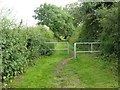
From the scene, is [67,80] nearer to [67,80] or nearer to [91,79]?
[67,80]

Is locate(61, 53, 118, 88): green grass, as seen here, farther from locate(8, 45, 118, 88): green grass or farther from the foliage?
the foliage

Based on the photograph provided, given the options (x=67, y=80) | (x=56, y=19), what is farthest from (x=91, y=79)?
(x=56, y=19)

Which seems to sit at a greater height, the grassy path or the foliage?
the foliage

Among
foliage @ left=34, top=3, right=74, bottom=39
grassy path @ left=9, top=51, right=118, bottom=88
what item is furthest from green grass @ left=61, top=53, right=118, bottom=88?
foliage @ left=34, top=3, right=74, bottom=39

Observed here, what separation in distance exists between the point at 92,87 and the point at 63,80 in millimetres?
977

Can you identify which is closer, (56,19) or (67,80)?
(67,80)

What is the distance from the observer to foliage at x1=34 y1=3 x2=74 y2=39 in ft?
57.6

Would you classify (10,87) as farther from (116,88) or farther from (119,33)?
(119,33)

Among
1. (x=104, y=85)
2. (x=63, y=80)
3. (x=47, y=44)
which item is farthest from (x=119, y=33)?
(x=47, y=44)

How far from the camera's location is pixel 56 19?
17.7m

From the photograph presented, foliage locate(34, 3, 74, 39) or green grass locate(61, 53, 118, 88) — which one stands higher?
foliage locate(34, 3, 74, 39)

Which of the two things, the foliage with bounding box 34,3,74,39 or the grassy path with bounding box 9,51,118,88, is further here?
the foliage with bounding box 34,3,74,39

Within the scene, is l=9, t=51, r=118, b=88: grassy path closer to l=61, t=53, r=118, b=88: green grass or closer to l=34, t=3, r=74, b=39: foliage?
l=61, t=53, r=118, b=88: green grass

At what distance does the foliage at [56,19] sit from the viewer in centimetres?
1755
